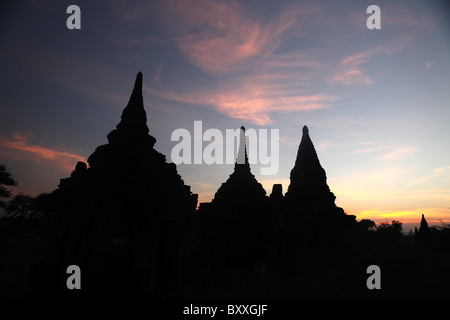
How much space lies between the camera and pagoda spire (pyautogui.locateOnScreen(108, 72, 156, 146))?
12.7 metres

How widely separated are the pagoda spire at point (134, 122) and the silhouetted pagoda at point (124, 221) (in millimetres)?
70

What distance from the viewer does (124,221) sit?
9672 millimetres

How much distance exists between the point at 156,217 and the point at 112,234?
174 cm

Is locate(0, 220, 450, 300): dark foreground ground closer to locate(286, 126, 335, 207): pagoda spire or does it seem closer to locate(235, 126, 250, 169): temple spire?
locate(286, 126, 335, 207): pagoda spire

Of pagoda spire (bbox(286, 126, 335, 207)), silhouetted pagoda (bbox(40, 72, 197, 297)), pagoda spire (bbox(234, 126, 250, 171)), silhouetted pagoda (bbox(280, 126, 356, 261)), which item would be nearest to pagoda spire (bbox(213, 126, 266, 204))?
pagoda spire (bbox(234, 126, 250, 171))

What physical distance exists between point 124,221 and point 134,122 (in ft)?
18.9

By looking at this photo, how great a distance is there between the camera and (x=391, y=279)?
13.4m

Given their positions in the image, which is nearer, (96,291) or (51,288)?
(96,291)

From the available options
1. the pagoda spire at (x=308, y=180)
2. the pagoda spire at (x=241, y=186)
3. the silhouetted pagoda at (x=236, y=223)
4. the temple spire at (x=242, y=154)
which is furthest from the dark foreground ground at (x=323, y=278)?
the temple spire at (x=242, y=154)

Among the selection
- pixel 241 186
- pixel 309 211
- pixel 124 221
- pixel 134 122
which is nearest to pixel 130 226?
pixel 124 221

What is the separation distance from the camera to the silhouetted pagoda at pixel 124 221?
30.6ft

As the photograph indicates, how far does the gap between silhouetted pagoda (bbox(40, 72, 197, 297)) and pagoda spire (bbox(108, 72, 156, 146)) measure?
70 mm
